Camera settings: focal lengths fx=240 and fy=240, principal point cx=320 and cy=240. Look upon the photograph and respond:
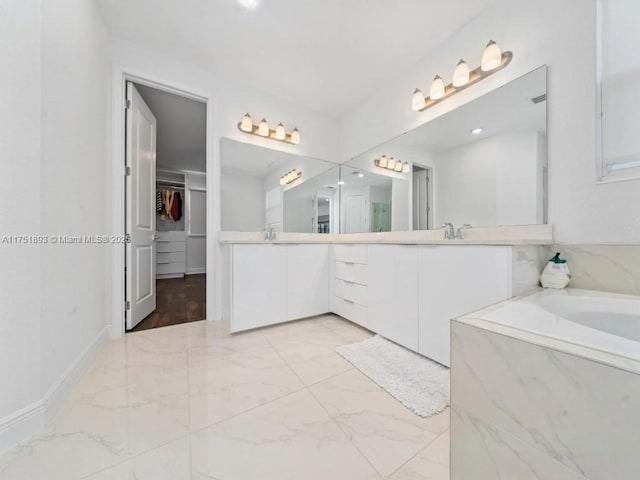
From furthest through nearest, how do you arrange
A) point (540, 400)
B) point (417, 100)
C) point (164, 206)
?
point (164, 206)
point (417, 100)
point (540, 400)

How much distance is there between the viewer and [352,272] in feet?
7.16

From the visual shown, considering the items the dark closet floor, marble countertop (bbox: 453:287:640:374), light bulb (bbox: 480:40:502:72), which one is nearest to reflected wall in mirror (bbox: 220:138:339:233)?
the dark closet floor

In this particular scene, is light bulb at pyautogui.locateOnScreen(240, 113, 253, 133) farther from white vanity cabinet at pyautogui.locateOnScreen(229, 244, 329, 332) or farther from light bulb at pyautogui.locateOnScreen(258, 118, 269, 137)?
A: white vanity cabinet at pyautogui.locateOnScreen(229, 244, 329, 332)

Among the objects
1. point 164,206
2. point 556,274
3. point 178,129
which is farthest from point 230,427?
point 164,206

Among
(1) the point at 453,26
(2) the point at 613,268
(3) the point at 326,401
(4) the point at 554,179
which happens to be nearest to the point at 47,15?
(3) the point at 326,401

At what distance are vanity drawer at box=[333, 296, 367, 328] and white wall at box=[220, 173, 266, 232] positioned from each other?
1.09m

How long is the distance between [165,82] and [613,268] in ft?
10.7

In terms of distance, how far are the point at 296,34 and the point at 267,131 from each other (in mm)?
Result: 870

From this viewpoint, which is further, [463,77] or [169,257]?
[169,257]

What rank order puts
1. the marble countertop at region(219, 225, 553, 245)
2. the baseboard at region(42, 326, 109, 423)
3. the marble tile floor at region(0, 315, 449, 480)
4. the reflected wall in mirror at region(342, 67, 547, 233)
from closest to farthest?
the marble tile floor at region(0, 315, 449, 480) → the baseboard at region(42, 326, 109, 423) → the marble countertop at region(219, 225, 553, 245) → the reflected wall in mirror at region(342, 67, 547, 233)

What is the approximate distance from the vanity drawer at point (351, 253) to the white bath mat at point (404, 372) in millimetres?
658

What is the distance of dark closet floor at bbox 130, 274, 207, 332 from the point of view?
229 centimetres

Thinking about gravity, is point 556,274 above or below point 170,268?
above

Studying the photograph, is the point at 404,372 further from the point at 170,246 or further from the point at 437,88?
the point at 170,246
